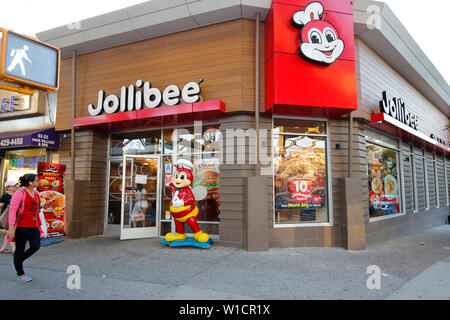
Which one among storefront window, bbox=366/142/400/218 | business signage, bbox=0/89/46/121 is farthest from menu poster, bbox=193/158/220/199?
business signage, bbox=0/89/46/121

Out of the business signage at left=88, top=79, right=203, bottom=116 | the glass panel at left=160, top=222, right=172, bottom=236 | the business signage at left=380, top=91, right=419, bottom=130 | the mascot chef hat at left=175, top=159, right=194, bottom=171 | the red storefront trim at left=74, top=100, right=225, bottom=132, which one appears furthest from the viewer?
the business signage at left=380, top=91, right=419, bottom=130

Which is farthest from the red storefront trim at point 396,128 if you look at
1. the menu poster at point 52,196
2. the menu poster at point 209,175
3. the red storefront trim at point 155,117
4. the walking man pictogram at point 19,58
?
the menu poster at point 52,196

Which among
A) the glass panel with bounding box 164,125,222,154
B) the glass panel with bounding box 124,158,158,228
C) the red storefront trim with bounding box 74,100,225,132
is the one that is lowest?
the glass panel with bounding box 124,158,158,228

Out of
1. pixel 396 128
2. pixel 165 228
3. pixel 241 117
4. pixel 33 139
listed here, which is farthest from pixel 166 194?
pixel 396 128

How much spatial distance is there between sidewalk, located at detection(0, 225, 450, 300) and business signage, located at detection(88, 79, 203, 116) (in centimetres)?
349

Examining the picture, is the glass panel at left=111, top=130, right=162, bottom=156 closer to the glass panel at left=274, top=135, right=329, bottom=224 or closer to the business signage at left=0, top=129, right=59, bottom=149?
the business signage at left=0, top=129, right=59, bottom=149

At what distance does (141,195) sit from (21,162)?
475 centimetres

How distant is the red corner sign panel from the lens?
6152 millimetres

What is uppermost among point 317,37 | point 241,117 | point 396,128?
point 317,37

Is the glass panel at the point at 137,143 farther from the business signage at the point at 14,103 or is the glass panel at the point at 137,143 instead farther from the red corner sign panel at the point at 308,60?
the red corner sign panel at the point at 308,60

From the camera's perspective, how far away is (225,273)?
4668mm

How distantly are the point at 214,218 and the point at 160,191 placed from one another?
1.76 m

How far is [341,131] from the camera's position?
709 cm

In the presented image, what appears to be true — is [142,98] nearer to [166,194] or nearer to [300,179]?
[166,194]
